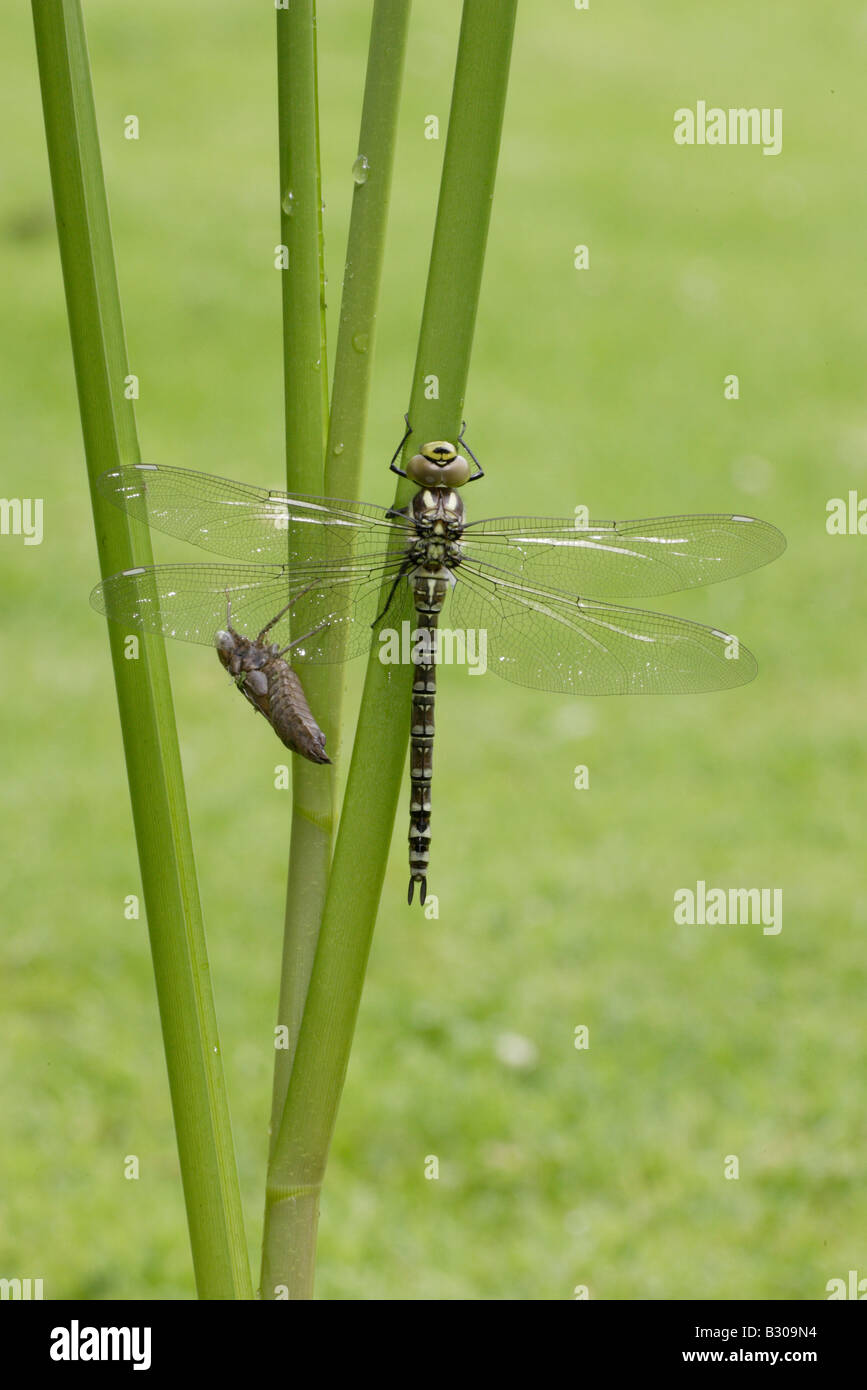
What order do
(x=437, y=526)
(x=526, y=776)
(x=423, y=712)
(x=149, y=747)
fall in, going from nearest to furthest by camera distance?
1. (x=149, y=747)
2. (x=437, y=526)
3. (x=423, y=712)
4. (x=526, y=776)

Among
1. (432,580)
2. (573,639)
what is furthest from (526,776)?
(432,580)

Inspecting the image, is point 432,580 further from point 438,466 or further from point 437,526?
point 438,466

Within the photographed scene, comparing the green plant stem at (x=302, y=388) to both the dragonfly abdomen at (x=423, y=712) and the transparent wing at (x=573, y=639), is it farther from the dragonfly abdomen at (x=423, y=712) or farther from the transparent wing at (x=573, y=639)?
the transparent wing at (x=573, y=639)

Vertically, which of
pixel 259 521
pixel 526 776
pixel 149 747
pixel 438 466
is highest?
pixel 526 776

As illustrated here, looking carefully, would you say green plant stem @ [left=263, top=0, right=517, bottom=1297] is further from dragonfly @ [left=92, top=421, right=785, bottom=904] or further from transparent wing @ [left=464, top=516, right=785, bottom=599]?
transparent wing @ [left=464, top=516, right=785, bottom=599]

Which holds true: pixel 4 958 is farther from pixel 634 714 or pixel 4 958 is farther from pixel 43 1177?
pixel 634 714

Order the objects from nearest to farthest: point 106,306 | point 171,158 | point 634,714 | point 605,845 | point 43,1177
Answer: point 106,306, point 43,1177, point 605,845, point 634,714, point 171,158

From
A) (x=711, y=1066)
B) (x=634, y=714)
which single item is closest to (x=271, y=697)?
(x=711, y=1066)

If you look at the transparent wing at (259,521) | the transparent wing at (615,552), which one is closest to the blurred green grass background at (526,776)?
the transparent wing at (615,552)
